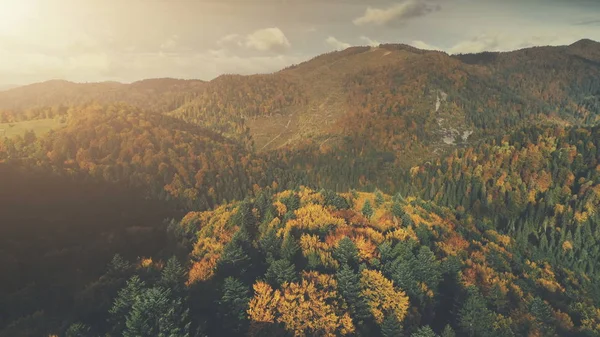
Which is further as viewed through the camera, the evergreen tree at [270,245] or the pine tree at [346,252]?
the evergreen tree at [270,245]

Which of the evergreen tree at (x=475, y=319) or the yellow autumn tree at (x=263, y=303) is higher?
the yellow autumn tree at (x=263, y=303)

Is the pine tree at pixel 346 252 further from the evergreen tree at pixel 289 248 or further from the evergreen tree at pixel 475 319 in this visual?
the evergreen tree at pixel 475 319

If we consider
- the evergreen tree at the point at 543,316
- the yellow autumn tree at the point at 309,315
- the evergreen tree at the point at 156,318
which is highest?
the evergreen tree at the point at 156,318

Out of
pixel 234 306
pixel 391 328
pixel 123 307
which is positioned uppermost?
pixel 123 307

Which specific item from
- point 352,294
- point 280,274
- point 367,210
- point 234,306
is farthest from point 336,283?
point 367,210

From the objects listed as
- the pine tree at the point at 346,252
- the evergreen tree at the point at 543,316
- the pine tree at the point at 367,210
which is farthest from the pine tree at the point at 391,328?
the pine tree at the point at 367,210

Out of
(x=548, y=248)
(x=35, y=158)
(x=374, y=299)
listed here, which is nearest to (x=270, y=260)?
(x=374, y=299)

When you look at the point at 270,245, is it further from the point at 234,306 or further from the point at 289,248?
the point at 234,306

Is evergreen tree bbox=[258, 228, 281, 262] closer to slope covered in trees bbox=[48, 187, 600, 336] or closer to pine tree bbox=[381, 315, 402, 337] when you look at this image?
slope covered in trees bbox=[48, 187, 600, 336]

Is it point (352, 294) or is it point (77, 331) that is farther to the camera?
point (352, 294)

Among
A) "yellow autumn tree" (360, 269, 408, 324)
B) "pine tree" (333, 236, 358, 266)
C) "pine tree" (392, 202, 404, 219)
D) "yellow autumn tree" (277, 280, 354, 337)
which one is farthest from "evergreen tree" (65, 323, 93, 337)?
"pine tree" (392, 202, 404, 219)
